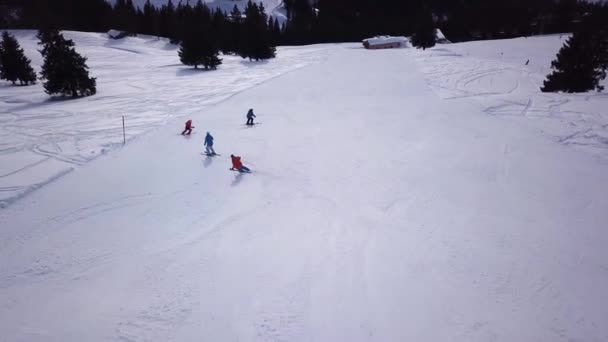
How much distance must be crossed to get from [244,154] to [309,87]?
14.2 m

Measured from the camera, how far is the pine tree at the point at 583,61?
21.1 m

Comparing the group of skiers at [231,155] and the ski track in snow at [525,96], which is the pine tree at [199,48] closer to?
the group of skiers at [231,155]

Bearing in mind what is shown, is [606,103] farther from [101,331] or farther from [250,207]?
[101,331]

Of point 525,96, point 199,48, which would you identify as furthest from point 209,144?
point 199,48

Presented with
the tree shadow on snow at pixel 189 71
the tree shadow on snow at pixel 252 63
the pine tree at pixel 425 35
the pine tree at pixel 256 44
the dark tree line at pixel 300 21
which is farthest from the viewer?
the dark tree line at pixel 300 21

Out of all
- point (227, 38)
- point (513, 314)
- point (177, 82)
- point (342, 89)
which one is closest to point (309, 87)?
point (342, 89)

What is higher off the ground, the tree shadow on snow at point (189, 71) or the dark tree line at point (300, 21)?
the dark tree line at point (300, 21)

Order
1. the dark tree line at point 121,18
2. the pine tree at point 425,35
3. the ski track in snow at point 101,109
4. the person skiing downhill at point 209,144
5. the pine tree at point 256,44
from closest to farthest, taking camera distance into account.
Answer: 1. the ski track in snow at point 101,109
2. the person skiing downhill at point 209,144
3. the pine tree at point 256,44
4. the pine tree at point 425,35
5. the dark tree line at point 121,18

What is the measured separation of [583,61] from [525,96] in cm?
590

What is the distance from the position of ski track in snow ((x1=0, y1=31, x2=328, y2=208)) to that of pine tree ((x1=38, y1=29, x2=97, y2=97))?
1.15m

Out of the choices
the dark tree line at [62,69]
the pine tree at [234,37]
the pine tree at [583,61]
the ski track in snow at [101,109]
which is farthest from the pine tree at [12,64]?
the pine tree at [583,61]

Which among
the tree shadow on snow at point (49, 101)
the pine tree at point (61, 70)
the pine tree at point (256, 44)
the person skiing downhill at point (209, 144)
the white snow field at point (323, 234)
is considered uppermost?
the pine tree at point (256, 44)

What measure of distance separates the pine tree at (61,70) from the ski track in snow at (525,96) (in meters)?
26.9

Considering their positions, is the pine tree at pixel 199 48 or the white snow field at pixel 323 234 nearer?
the white snow field at pixel 323 234
